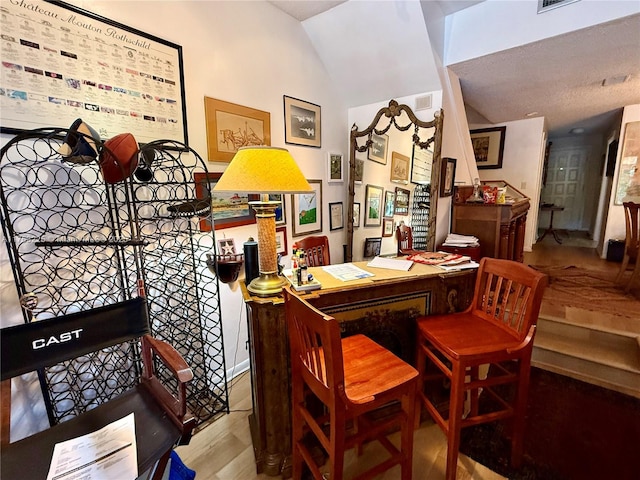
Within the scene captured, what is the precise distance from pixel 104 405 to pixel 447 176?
9.46 feet

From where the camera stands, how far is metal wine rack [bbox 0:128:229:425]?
124 cm

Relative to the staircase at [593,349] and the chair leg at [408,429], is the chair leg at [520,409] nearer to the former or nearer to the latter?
the chair leg at [408,429]

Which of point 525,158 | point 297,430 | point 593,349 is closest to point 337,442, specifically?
point 297,430

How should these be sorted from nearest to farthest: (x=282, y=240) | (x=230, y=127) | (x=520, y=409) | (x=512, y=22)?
(x=520, y=409) → (x=230, y=127) → (x=512, y=22) → (x=282, y=240)

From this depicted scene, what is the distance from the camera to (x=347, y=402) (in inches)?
39.7

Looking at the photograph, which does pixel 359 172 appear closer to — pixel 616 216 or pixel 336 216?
pixel 336 216

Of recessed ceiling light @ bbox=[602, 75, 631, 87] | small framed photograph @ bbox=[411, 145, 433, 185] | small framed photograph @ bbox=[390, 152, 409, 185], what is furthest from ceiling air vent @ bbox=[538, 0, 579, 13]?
recessed ceiling light @ bbox=[602, 75, 631, 87]

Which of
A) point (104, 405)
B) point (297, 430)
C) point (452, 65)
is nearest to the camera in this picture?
point (104, 405)

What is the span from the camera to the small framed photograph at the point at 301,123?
2.38 meters

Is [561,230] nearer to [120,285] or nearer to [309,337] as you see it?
[309,337]

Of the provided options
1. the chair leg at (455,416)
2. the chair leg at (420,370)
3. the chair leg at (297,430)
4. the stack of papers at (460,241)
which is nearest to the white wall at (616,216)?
the stack of papers at (460,241)

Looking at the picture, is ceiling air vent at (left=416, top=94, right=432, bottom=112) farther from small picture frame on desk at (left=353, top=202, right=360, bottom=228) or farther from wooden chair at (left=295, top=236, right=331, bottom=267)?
wooden chair at (left=295, top=236, right=331, bottom=267)

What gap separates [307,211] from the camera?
2646 mm

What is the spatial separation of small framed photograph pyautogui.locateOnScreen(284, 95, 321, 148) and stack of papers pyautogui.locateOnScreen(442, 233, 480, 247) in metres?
1.55
